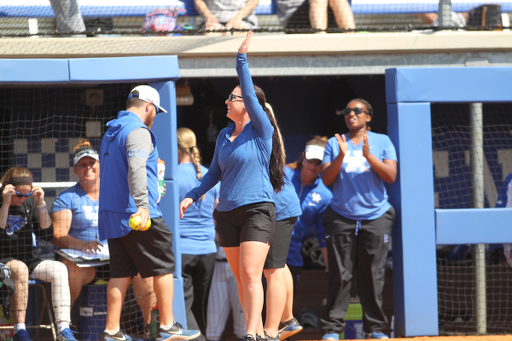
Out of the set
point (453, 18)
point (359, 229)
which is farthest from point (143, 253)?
point (453, 18)

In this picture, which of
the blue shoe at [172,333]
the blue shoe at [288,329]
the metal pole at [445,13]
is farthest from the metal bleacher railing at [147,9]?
the blue shoe at [172,333]

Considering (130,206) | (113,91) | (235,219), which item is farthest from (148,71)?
(113,91)

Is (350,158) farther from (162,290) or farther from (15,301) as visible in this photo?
(15,301)

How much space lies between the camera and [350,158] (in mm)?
4695

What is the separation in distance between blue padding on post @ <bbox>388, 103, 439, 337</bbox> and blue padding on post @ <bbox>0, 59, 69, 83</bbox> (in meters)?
2.89

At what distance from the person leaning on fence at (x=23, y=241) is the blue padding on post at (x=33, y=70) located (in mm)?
806

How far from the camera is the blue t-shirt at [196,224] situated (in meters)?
4.80

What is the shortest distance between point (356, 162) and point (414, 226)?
2.53 ft

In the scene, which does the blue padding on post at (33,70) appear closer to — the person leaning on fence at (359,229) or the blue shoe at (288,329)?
the person leaning on fence at (359,229)

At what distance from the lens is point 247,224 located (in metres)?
3.31

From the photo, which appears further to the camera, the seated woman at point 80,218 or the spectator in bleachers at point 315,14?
the spectator in bleachers at point 315,14

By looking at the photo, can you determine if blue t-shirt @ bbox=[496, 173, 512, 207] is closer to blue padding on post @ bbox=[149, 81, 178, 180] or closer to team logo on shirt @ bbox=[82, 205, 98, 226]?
blue padding on post @ bbox=[149, 81, 178, 180]

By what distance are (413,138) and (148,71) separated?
2.38 m

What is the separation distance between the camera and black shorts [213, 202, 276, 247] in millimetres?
3299
